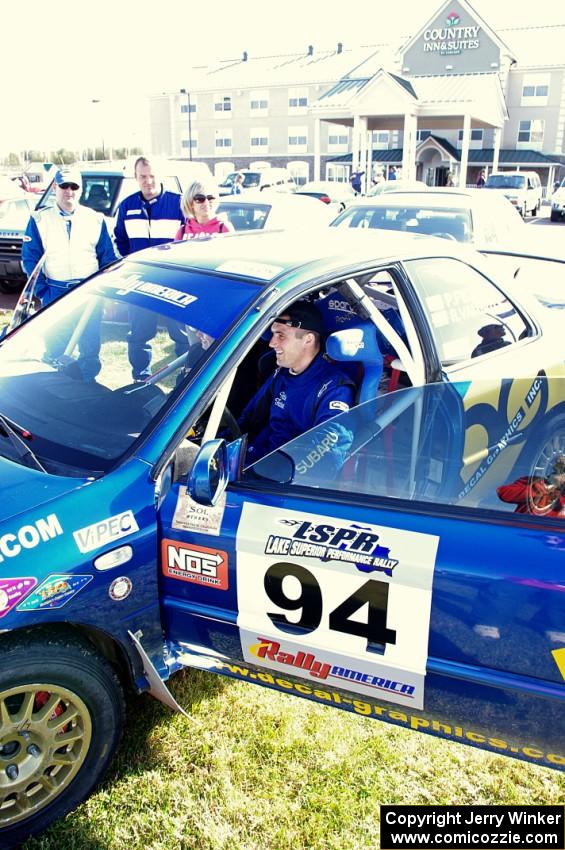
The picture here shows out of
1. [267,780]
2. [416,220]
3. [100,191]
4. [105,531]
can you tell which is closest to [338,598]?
[105,531]

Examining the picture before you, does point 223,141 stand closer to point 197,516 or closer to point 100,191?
point 100,191

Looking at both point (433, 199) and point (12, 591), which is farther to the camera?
point (433, 199)

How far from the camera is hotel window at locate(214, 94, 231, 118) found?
52250 mm

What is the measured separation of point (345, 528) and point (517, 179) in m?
31.8

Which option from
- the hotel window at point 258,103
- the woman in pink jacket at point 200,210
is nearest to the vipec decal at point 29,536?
the woman in pink jacket at point 200,210

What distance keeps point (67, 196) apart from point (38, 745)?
385cm

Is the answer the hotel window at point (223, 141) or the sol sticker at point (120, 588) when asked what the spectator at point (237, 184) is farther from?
the hotel window at point (223, 141)

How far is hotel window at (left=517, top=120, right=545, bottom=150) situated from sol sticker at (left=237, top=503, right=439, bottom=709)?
51.6m

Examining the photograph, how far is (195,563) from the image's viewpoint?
2070 mm

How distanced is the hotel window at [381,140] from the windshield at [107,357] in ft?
161

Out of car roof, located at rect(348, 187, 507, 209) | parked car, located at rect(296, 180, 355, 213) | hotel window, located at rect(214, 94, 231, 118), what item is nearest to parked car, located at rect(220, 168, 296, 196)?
parked car, located at rect(296, 180, 355, 213)

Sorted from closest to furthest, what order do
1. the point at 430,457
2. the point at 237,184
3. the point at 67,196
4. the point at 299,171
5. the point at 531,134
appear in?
the point at 430,457 < the point at 67,196 < the point at 237,184 < the point at 531,134 < the point at 299,171

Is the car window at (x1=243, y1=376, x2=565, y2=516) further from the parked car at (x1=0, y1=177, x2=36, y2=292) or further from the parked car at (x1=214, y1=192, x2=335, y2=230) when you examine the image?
the parked car at (x1=0, y1=177, x2=36, y2=292)

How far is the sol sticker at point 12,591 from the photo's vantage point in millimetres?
1816
